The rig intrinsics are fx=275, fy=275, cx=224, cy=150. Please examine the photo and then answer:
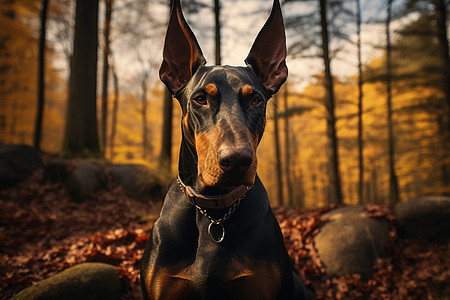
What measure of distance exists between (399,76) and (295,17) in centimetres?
533

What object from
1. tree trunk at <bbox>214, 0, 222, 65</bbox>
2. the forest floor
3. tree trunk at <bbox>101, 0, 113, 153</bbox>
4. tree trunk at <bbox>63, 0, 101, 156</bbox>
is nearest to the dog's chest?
the forest floor

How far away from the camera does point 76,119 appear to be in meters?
9.38

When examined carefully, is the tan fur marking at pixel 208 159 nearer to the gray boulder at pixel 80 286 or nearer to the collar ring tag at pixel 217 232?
the collar ring tag at pixel 217 232

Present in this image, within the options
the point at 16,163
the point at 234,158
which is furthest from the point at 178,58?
the point at 16,163

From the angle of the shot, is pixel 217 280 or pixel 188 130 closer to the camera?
pixel 217 280

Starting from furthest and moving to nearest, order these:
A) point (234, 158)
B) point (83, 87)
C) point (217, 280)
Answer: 1. point (83, 87)
2. point (217, 280)
3. point (234, 158)

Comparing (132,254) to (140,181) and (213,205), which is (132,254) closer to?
(213,205)

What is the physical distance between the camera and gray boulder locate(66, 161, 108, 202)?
7.12 m

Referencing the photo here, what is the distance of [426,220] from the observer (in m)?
4.99

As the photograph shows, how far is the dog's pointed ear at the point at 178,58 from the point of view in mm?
2275

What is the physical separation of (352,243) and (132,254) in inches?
142

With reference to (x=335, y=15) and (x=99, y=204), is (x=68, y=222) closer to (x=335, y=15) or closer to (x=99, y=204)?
(x=99, y=204)

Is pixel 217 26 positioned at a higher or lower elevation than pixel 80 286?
higher

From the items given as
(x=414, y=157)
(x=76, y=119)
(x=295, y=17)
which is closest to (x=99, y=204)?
(x=76, y=119)
